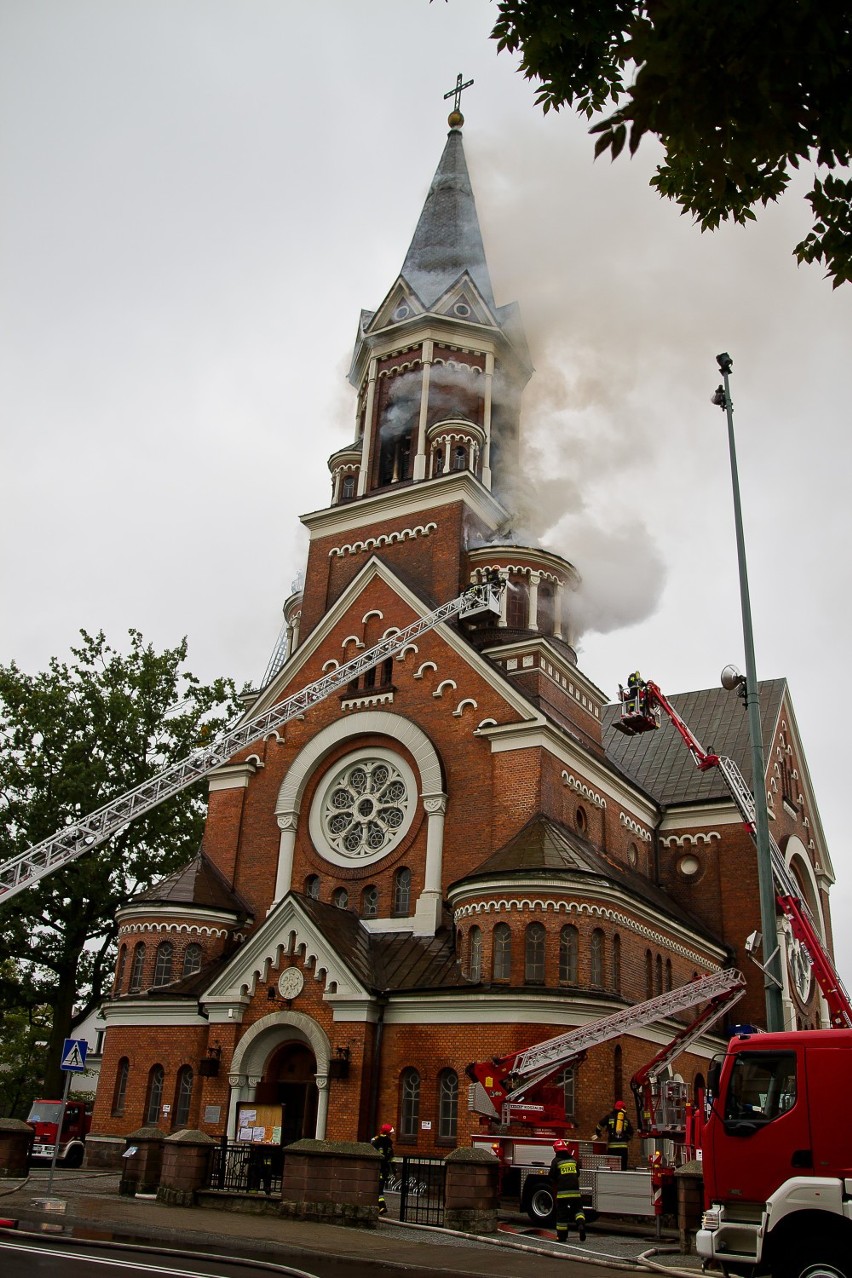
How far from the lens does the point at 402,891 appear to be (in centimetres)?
3231

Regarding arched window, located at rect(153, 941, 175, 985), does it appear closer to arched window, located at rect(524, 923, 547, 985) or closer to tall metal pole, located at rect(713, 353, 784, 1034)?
arched window, located at rect(524, 923, 547, 985)

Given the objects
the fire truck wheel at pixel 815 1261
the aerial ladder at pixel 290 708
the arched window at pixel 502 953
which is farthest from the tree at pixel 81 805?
the fire truck wheel at pixel 815 1261

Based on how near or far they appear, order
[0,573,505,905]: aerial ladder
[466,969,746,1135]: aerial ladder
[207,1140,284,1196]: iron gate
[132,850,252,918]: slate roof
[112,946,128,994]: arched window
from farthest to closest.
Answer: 1. [0,573,505,905]: aerial ladder
2. [132,850,252,918]: slate roof
3. [112,946,128,994]: arched window
4. [466,969,746,1135]: aerial ladder
5. [207,1140,284,1196]: iron gate

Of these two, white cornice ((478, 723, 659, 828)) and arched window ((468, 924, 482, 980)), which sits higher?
white cornice ((478, 723, 659, 828))

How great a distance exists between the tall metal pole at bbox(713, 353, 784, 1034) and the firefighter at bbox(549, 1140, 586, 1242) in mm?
4278

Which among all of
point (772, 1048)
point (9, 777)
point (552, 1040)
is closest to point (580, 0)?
point (772, 1048)

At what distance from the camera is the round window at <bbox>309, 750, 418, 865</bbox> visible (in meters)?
33.2

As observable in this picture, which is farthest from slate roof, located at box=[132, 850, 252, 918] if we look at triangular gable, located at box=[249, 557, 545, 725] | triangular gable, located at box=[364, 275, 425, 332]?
triangular gable, located at box=[364, 275, 425, 332]

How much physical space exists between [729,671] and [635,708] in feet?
32.5

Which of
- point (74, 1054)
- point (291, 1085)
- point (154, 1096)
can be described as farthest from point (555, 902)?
point (154, 1096)

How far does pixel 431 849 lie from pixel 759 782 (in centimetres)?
1315

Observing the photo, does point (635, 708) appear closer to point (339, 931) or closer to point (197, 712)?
point (339, 931)

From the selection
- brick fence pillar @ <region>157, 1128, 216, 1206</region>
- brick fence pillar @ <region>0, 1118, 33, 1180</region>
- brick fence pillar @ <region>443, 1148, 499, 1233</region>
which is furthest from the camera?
brick fence pillar @ <region>0, 1118, 33, 1180</region>

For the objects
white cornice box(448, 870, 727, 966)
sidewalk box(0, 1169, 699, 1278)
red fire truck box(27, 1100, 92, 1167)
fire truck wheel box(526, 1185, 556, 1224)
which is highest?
white cornice box(448, 870, 727, 966)
